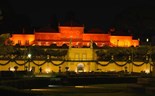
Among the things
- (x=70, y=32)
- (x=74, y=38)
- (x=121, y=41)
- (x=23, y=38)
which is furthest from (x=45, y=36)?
(x=121, y=41)

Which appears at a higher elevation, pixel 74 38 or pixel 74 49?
pixel 74 38

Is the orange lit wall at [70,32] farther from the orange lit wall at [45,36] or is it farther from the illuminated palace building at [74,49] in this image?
the orange lit wall at [45,36]

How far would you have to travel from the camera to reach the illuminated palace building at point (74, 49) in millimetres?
76625

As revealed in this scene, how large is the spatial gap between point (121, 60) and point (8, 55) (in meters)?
17.0

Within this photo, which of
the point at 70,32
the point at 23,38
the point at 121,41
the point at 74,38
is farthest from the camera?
the point at 74,38

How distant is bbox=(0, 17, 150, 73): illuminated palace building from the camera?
76625mm

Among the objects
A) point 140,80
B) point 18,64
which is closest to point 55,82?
point 140,80

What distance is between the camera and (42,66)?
76625 millimetres

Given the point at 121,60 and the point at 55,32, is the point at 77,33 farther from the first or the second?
the point at 121,60

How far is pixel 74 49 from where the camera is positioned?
84000 millimetres

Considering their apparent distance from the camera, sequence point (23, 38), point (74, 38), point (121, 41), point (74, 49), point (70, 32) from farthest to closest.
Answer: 1. point (74, 38)
2. point (121, 41)
3. point (70, 32)
4. point (23, 38)
5. point (74, 49)

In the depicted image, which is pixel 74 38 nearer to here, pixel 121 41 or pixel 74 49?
pixel 121 41

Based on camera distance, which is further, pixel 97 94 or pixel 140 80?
pixel 140 80

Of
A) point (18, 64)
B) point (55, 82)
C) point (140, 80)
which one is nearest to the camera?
point (140, 80)
